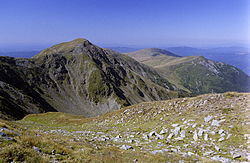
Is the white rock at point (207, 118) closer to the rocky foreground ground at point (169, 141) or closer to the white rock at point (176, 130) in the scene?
the rocky foreground ground at point (169, 141)

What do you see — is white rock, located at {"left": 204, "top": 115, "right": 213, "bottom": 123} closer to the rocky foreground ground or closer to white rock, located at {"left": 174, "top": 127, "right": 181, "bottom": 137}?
the rocky foreground ground

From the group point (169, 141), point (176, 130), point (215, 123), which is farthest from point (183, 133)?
point (215, 123)

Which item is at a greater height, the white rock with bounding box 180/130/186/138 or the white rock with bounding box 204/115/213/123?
the white rock with bounding box 204/115/213/123

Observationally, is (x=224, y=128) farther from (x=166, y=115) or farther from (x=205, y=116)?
(x=166, y=115)

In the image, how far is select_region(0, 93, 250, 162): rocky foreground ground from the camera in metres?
8.90

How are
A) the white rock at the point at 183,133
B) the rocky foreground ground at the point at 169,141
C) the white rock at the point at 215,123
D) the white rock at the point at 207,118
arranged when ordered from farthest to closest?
the white rock at the point at 207,118
the white rock at the point at 215,123
the white rock at the point at 183,133
the rocky foreground ground at the point at 169,141

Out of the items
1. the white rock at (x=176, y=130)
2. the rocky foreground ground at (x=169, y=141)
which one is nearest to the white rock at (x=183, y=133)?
the rocky foreground ground at (x=169, y=141)

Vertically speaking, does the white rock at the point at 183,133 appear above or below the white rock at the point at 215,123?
below

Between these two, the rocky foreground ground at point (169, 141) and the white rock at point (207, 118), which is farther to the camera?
the white rock at point (207, 118)

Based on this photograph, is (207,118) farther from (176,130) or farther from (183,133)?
(176,130)

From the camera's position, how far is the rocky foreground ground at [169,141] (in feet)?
29.2

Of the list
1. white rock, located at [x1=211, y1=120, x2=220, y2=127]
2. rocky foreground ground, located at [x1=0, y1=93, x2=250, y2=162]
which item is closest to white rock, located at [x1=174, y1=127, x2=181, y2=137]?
rocky foreground ground, located at [x1=0, y1=93, x2=250, y2=162]

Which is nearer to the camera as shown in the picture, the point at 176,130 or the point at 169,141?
the point at 169,141

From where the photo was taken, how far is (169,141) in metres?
15.0
